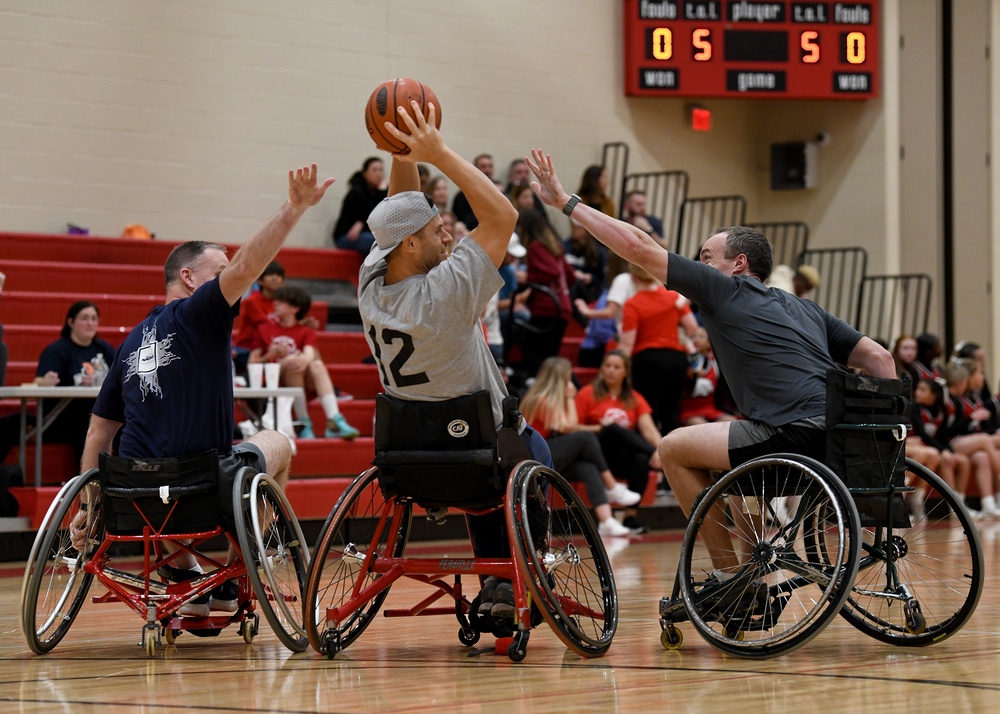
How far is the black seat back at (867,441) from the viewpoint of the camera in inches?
136

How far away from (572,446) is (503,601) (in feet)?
14.5

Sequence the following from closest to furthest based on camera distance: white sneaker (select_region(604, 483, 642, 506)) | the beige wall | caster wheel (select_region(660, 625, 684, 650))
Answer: caster wheel (select_region(660, 625, 684, 650)) → white sneaker (select_region(604, 483, 642, 506)) → the beige wall

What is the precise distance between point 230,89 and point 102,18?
1.10 meters

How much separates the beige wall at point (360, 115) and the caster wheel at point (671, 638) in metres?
7.07

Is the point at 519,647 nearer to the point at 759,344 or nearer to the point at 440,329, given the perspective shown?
the point at 440,329

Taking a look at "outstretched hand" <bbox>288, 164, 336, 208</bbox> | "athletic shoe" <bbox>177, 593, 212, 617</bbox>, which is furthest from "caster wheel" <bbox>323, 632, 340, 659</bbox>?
"outstretched hand" <bbox>288, 164, 336, 208</bbox>

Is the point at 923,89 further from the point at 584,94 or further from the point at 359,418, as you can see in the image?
the point at 359,418

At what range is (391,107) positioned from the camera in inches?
150

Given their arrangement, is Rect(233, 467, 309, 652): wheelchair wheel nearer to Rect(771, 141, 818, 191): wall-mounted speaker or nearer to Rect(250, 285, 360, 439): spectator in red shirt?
Rect(250, 285, 360, 439): spectator in red shirt

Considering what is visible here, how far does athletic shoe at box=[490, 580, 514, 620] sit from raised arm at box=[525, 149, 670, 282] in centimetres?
93

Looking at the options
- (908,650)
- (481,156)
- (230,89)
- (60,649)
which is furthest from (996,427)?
(60,649)

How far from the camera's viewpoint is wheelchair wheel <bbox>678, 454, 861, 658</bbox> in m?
3.23

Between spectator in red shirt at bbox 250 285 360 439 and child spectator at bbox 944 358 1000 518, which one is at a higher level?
spectator in red shirt at bbox 250 285 360 439

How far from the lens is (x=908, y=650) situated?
3.56 meters
